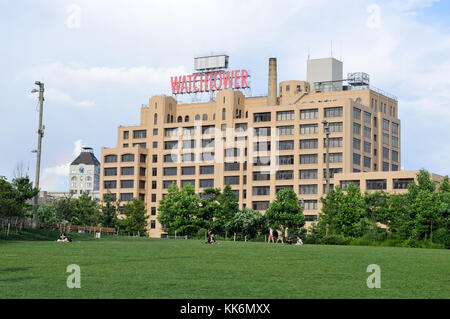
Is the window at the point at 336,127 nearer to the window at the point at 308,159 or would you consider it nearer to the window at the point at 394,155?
the window at the point at 308,159

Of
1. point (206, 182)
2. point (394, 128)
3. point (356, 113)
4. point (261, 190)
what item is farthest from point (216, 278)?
point (394, 128)

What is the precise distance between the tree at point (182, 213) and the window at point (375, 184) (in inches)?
1244

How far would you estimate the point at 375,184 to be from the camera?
11425 cm

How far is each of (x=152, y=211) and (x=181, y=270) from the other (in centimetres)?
13136

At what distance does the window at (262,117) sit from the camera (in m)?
138

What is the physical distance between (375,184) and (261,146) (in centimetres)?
3094

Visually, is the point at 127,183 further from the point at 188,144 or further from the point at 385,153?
the point at 385,153

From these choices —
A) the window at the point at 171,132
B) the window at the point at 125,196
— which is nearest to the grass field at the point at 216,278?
the window at the point at 171,132

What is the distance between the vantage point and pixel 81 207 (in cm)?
10994

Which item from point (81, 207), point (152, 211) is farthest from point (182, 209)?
point (152, 211)

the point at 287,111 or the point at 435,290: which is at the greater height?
the point at 287,111

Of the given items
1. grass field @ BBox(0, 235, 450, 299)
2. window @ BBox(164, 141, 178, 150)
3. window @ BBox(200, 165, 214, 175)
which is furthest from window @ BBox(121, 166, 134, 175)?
grass field @ BBox(0, 235, 450, 299)

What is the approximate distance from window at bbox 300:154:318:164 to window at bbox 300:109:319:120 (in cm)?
788
